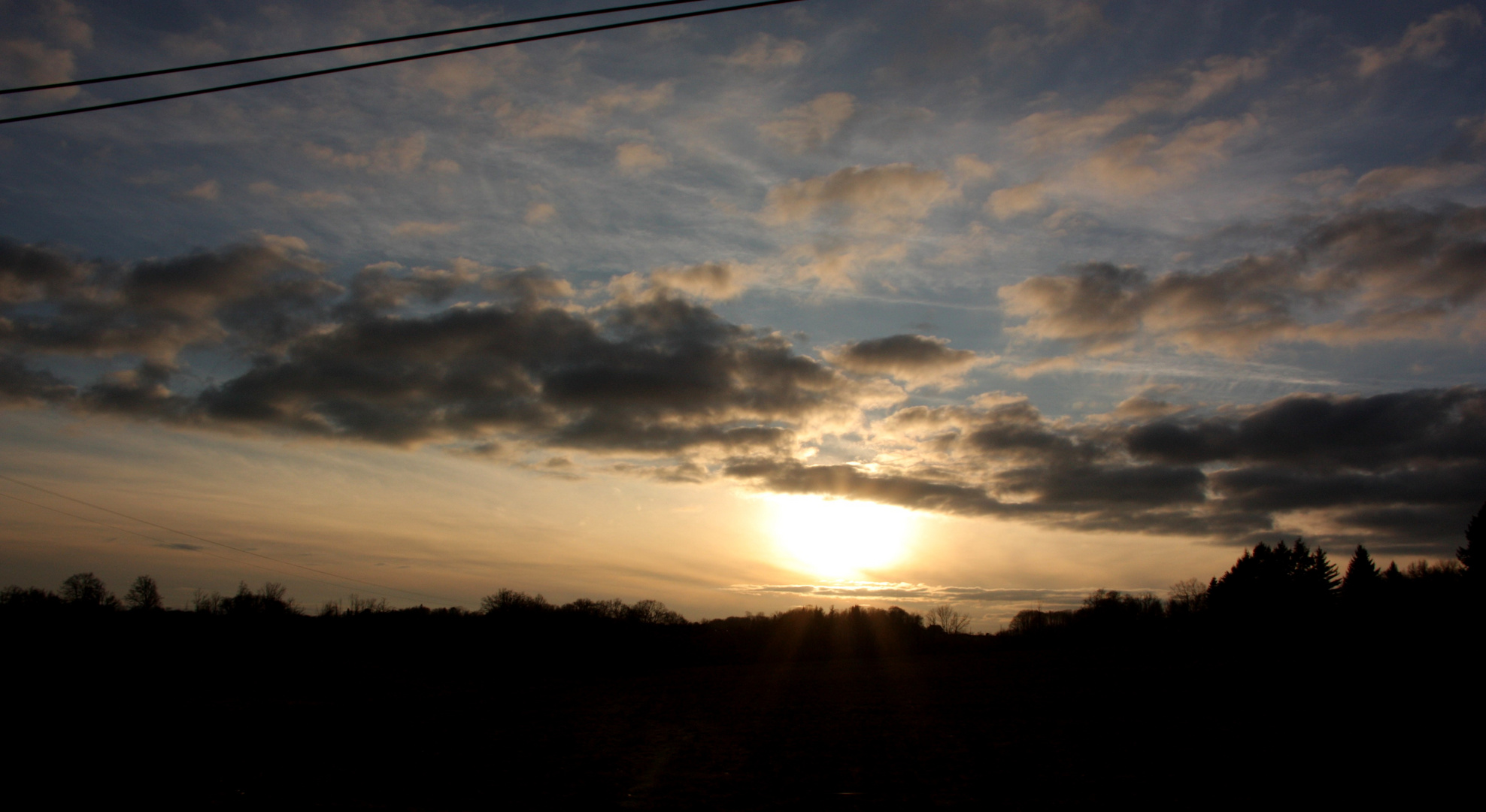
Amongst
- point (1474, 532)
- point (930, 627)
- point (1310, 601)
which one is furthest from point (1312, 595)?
point (930, 627)

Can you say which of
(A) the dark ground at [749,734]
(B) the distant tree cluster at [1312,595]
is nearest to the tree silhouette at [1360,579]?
(B) the distant tree cluster at [1312,595]

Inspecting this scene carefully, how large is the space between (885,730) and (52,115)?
3993cm

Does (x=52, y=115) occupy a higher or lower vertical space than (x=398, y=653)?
higher

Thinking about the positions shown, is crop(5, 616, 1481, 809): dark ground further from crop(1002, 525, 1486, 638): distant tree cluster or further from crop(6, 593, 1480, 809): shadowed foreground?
crop(1002, 525, 1486, 638): distant tree cluster

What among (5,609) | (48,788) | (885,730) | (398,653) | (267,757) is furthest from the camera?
(398,653)

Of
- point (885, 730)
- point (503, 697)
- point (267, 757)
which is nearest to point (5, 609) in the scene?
point (503, 697)

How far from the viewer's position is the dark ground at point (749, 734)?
25.6 meters

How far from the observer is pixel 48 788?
23.8 meters

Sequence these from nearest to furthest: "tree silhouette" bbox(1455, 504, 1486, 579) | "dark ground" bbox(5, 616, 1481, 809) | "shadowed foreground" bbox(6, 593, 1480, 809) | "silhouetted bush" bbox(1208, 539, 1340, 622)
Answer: "dark ground" bbox(5, 616, 1481, 809) → "shadowed foreground" bbox(6, 593, 1480, 809) → "tree silhouette" bbox(1455, 504, 1486, 579) → "silhouetted bush" bbox(1208, 539, 1340, 622)

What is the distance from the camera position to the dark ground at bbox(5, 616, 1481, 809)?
84.0 ft

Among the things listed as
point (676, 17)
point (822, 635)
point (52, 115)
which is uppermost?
point (676, 17)

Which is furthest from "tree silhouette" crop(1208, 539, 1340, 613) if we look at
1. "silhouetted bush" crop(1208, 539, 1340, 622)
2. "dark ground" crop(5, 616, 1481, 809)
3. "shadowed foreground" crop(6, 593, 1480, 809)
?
"dark ground" crop(5, 616, 1481, 809)

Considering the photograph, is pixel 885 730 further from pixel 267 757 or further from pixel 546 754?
pixel 267 757

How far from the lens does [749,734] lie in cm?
4194
